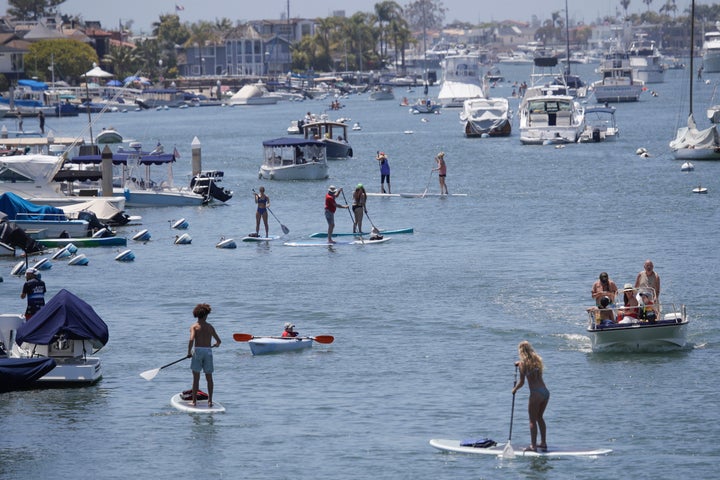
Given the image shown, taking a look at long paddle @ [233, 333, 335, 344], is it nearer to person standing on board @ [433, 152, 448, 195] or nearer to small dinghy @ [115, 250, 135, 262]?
small dinghy @ [115, 250, 135, 262]

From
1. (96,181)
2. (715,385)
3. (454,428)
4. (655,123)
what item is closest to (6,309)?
(454,428)

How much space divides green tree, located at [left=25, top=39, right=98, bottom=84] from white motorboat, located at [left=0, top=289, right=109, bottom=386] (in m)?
169

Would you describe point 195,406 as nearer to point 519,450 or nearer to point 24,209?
point 519,450

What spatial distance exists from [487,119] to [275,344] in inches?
3014

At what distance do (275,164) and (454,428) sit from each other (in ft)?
151

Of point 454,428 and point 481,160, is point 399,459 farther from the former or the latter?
point 481,160

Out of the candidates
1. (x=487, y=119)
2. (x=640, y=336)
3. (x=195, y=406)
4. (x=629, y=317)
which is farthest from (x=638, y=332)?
(x=487, y=119)

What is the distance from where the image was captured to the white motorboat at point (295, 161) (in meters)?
66.1

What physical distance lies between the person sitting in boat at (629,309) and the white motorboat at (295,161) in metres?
39.4

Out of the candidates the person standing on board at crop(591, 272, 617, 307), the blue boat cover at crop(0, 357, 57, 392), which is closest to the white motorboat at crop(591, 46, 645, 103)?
the person standing on board at crop(591, 272, 617, 307)

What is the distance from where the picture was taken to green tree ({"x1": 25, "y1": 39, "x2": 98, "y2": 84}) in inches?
7564

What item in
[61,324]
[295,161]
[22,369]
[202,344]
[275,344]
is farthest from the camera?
[295,161]

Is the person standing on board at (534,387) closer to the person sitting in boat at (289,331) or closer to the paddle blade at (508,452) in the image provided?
the paddle blade at (508,452)

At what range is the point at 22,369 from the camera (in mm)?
24828
